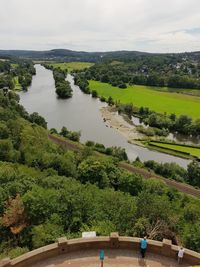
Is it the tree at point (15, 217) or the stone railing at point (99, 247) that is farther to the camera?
the tree at point (15, 217)

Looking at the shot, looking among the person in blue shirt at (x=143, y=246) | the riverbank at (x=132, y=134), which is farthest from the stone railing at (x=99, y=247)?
the riverbank at (x=132, y=134)

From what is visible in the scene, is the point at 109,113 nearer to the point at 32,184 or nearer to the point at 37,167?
the point at 37,167

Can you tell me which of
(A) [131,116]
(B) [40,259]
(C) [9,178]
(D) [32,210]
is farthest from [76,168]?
(A) [131,116]

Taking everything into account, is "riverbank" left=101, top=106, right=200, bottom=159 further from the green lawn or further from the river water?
the river water

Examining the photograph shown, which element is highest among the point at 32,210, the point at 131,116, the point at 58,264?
the point at 58,264

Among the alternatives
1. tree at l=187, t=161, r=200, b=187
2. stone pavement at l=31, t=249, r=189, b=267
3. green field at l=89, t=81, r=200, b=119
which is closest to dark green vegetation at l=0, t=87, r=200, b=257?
stone pavement at l=31, t=249, r=189, b=267

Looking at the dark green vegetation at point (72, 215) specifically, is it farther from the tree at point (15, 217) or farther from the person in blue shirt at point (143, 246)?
the person in blue shirt at point (143, 246)

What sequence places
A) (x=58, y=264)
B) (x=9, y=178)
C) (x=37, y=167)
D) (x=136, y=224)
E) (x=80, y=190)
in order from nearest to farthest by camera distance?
(x=58, y=264), (x=136, y=224), (x=80, y=190), (x=9, y=178), (x=37, y=167)

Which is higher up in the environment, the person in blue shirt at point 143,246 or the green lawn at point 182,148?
the person in blue shirt at point 143,246
